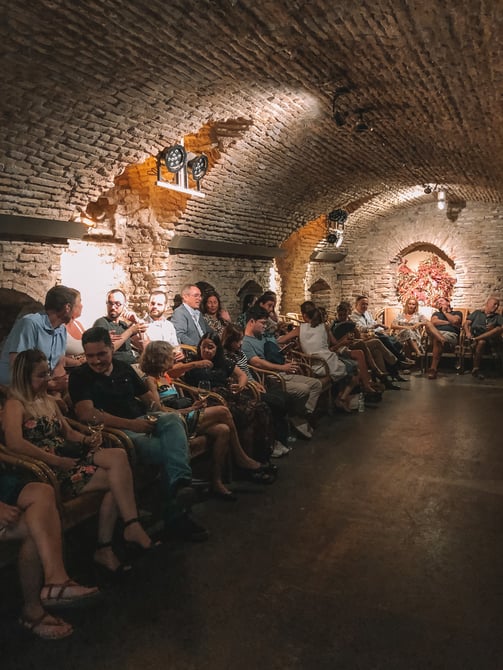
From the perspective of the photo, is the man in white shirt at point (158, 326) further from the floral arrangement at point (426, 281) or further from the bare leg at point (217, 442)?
the floral arrangement at point (426, 281)

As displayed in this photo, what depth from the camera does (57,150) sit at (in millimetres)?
5352

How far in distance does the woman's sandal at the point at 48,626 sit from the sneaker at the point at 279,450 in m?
2.80

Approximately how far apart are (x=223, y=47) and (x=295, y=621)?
4155 mm

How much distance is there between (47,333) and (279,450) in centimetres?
232

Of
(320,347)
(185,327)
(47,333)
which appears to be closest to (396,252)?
(320,347)

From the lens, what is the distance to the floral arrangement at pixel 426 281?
531 inches

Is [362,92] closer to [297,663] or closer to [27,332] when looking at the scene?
[27,332]

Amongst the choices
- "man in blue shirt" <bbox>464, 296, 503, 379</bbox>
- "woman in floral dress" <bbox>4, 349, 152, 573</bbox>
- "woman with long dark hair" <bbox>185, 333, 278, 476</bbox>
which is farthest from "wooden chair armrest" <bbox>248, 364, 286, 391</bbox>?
"man in blue shirt" <bbox>464, 296, 503, 379</bbox>

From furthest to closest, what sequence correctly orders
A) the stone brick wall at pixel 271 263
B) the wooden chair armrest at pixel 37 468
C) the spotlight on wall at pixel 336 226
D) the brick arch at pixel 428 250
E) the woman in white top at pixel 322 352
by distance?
1. the brick arch at pixel 428 250
2. the spotlight on wall at pixel 336 226
3. the stone brick wall at pixel 271 263
4. the woman in white top at pixel 322 352
5. the wooden chair armrest at pixel 37 468

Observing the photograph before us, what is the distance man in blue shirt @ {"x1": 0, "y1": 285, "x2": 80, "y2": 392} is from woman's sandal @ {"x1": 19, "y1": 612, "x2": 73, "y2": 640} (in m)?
1.58

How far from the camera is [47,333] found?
416cm

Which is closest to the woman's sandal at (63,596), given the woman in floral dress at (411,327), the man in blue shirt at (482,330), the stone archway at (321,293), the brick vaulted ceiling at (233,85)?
the brick vaulted ceiling at (233,85)

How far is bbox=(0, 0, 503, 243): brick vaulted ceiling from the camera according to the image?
4070 mm

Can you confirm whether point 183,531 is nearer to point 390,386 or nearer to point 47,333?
point 47,333
